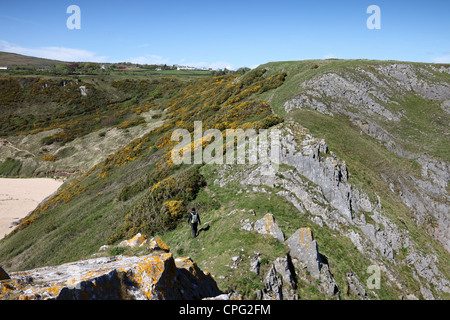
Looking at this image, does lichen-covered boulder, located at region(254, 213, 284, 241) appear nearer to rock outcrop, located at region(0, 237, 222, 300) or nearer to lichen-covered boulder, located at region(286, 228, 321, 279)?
lichen-covered boulder, located at region(286, 228, 321, 279)

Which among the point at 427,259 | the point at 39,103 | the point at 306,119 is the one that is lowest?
the point at 427,259

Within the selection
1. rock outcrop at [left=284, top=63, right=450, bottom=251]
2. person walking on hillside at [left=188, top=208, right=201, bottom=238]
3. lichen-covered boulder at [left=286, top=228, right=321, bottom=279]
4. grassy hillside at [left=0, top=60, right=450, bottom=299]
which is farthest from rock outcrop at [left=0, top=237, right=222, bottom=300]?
rock outcrop at [left=284, top=63, right=450, bottom=251]

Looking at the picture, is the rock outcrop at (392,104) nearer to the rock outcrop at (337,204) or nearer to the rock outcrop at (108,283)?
the rock outcrop at (337,204)

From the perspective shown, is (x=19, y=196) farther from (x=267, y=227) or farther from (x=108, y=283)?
(x=108, y=283)

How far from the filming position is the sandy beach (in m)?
42.6

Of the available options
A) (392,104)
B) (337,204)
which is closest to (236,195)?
(337,204)

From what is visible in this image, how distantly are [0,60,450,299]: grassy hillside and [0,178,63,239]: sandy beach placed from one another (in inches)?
174

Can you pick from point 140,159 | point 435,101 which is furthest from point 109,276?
point 435,101

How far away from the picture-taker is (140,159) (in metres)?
43.0

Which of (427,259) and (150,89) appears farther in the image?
(150,89)

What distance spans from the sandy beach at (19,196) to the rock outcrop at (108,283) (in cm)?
4360

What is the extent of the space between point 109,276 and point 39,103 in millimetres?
114171
